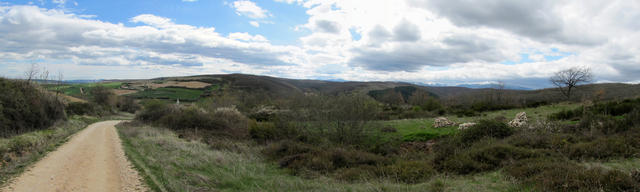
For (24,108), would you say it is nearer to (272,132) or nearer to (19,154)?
(19,154)

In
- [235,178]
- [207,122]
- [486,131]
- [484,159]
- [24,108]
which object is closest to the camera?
[235,178]

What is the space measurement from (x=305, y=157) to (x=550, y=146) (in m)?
9.66

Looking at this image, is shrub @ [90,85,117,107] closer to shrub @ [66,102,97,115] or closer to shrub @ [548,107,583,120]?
shrub @ [66,102,97,115]

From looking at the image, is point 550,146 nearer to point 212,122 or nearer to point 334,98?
point 334,98

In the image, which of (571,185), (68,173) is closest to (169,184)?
(68,173)

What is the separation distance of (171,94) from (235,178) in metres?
81.4

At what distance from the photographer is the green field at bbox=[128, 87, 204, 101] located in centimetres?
7788

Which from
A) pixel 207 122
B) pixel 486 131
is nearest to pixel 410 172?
pixel 486 131

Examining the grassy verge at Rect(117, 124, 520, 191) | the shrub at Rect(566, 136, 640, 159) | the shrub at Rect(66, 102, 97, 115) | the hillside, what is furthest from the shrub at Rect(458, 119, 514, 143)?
the shrub at Rect(66, 102, 97, 115)

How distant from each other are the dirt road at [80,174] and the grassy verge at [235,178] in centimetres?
48

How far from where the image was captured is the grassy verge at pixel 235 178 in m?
7.77

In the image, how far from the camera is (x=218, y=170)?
10.9 metres

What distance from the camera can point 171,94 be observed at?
81.6 m

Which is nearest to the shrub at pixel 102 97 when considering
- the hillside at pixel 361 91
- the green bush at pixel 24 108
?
the hillside at pixel 361 91
